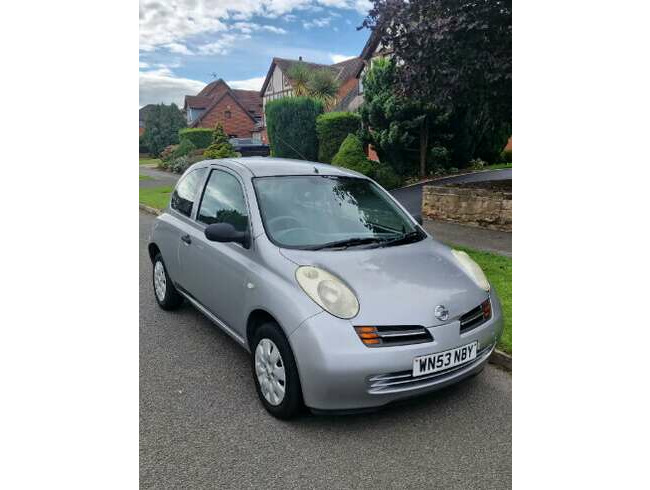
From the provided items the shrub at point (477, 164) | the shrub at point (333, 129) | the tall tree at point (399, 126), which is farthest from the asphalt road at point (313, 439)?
the shrub at point (333, 129)

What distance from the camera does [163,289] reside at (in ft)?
14.9

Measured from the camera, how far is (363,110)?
1431 cm

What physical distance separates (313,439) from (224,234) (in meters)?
1.30

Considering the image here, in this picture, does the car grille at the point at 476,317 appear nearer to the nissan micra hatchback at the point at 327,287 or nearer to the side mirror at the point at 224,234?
the nissan micra hatchback at the point at 327,287

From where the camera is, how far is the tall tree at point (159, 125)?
3.50m

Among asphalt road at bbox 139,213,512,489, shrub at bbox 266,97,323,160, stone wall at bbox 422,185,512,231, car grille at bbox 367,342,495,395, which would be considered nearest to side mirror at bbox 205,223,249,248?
asphalt road at bbox 139,213,512,489

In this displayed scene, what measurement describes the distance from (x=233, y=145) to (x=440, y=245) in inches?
250

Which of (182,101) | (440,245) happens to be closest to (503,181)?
(440,245)

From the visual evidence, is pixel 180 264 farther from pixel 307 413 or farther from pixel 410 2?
pixel 410 2

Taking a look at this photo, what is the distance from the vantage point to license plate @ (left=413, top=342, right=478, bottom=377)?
254 cm

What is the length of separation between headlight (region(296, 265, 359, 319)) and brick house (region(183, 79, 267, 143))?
1.78 metres

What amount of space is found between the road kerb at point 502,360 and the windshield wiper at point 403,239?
0.99 meters

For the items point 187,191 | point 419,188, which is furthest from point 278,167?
point 419,188

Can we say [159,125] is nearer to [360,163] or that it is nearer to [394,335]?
[394,335]
